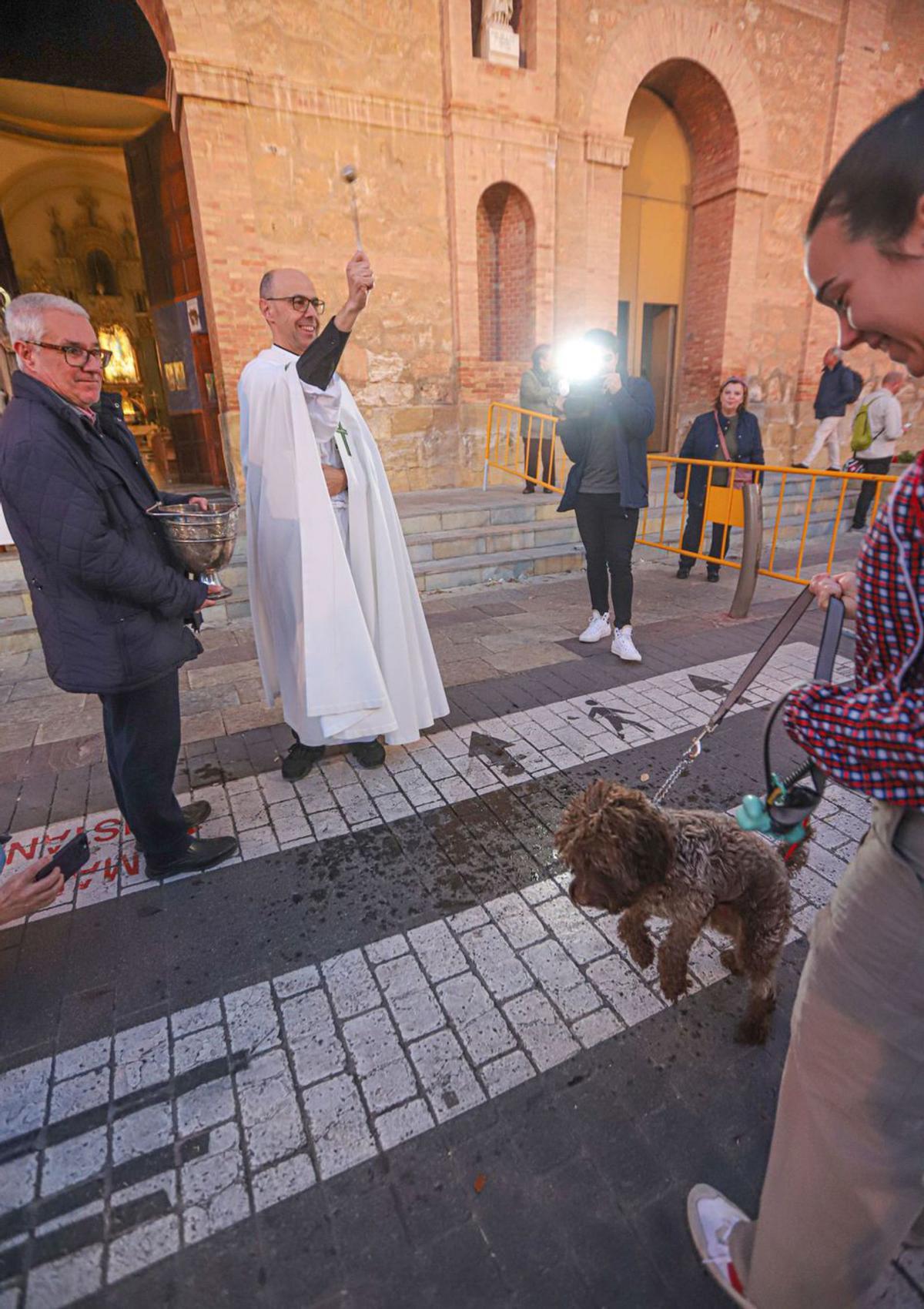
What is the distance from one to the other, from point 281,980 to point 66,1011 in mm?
730

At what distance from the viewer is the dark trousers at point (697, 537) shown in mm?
7371

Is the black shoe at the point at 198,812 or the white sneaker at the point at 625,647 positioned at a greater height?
the white sneaker at the point at 625,647

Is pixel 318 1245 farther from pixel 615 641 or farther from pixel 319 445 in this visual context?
pixel 615 641

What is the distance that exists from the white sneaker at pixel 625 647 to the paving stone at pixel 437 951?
Answer: 3.10 metres

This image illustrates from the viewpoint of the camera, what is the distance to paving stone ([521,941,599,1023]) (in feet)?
7.45

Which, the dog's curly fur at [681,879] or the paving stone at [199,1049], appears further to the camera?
the paving stone at [199,1049]

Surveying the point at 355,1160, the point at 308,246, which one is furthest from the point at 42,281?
the point at 355,1160

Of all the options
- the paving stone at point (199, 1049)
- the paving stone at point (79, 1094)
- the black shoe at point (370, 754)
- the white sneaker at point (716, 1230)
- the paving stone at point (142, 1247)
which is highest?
the black shoe at point (370, 754)

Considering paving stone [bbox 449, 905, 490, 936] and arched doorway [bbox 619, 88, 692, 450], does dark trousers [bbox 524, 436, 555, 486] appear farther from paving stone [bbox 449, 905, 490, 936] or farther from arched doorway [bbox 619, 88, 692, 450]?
paving stone [bbox 449, 905, 490, 936]

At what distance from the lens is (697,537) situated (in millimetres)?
7566

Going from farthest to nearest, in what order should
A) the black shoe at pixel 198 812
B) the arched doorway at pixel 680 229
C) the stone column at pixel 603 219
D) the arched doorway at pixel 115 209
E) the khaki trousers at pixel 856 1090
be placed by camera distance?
the arched doorway at pixel 680 229
the stone column at pixel 603 219
the arched doorway at pixel 115 209
the black shoe at pixel 198 812
the khaki trousers at pixel 856 1090

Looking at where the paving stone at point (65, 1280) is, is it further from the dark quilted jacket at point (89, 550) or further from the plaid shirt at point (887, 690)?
the plaid shirt at point (887, 690)

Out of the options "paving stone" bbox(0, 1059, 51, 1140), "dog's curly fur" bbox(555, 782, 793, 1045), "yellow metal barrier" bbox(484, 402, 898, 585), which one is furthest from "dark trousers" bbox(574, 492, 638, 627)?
"paving stone" bbox(0, 1059, 51, 1140)

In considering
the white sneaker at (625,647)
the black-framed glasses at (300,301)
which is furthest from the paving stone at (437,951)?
the white sneaker at (625,647)
